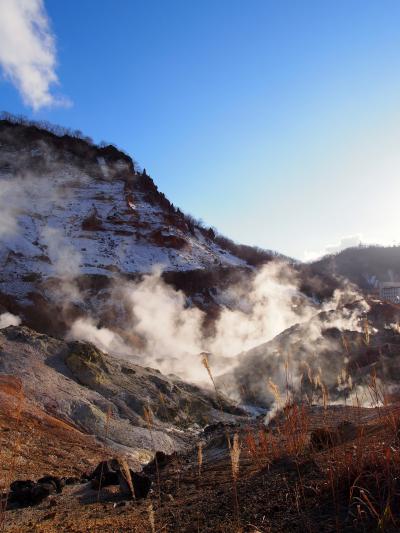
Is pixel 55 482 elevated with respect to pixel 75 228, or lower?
lower

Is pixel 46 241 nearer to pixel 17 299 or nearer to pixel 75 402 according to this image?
pixel 17 299

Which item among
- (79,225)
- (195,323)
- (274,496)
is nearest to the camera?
(274,496)

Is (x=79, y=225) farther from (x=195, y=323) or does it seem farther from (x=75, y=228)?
(x=195, y=323)

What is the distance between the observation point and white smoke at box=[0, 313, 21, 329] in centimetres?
2967

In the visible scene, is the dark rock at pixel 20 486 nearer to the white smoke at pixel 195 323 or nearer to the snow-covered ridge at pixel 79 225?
the white smoke at pixel 195 323

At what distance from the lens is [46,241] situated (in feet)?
137

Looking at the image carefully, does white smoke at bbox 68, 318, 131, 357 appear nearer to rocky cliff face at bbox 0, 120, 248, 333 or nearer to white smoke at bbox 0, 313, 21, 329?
rocky cliff face at bbox 0, 120, 248, 333

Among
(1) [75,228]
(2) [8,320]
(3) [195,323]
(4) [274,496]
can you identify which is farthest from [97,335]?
(4) [274,496]

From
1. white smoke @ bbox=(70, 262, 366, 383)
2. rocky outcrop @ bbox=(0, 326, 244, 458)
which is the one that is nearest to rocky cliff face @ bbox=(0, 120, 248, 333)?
white smoke @ bbox=(70, 262, 366, 383)

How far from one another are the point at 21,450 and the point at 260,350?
2060 cm

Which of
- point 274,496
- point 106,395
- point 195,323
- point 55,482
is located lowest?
point 55,482

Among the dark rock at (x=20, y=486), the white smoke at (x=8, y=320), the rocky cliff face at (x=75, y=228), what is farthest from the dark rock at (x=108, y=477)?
the rocky cliff face at (x=75, y=228)

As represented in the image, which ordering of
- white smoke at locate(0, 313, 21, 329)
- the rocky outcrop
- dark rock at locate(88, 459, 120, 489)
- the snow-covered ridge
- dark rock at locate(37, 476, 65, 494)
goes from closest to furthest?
1. dark rock at locate(88, 459, 120, 489)
2. dark rock at locate(37, 476, 65, 494)
3. the rocky outcrop
4. white smoke at locate(0, 313, 21, 329)
5. the snow-covered ridge

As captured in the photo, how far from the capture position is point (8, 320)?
99.4 feet
